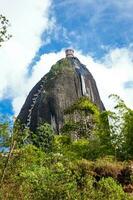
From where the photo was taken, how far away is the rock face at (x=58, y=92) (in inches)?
2078

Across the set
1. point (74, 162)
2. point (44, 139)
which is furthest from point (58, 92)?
point (74, 162)

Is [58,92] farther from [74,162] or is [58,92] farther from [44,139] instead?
[74,162]

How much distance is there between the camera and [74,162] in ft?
72.0

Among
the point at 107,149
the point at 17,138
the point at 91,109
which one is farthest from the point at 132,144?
the point at 17,138

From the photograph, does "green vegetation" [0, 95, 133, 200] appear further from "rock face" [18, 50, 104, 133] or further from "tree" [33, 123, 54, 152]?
"rock face" [18, 50, 104, 133]

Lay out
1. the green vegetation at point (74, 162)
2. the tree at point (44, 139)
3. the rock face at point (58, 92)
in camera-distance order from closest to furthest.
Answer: the green vegetation at point (74, 162) → the tree at point (44, 139) → the rock face at point (58, 92)

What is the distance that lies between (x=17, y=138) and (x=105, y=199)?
262cm

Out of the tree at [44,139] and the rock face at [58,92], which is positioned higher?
the rock face at [58,92]

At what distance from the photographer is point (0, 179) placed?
13.5m

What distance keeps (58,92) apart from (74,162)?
33.6 m

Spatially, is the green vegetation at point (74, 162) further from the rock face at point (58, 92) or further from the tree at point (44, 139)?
the rock face at point (58, 92)

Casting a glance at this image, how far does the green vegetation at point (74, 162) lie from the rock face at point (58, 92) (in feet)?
29.2

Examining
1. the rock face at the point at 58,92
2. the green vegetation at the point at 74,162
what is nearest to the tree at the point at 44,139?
the green vegetation at the point at 74,162

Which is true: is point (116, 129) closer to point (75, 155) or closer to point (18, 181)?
point (75, 155)
